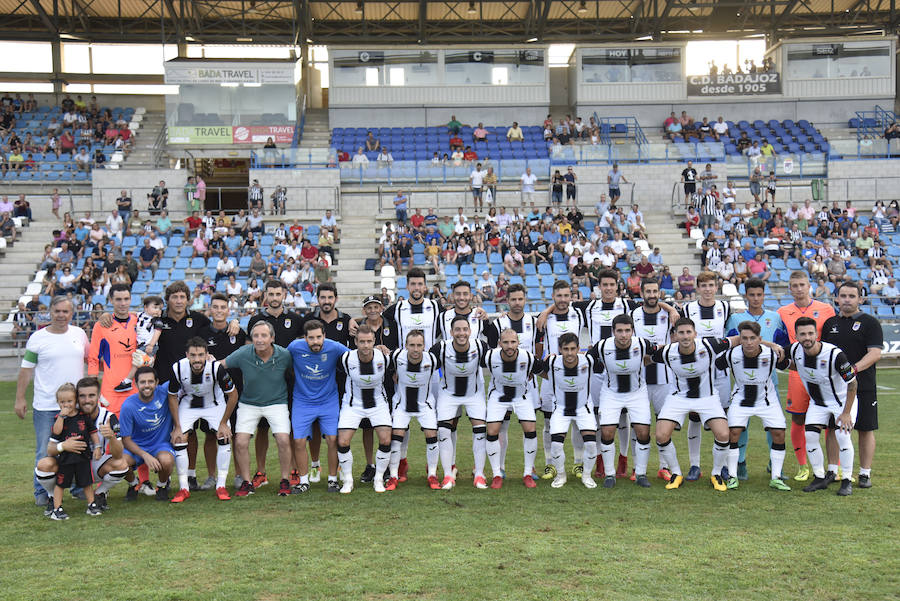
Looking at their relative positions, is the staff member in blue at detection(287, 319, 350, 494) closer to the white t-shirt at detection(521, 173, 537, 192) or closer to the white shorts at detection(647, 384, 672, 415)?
the white shorts at detection(647, 384, 672, 415)

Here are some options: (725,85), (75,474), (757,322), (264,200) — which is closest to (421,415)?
(75,474)

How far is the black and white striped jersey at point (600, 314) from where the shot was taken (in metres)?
9.86

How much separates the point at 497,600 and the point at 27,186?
93.1 feet

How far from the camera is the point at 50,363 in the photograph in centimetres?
832

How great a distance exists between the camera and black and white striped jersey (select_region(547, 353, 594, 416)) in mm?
9039

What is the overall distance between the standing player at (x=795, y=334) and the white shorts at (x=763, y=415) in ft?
1.26

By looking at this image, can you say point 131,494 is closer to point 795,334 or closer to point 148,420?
point 148,420

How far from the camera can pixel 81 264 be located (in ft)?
77.2

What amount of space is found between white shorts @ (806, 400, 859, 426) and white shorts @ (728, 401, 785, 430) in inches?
10.7

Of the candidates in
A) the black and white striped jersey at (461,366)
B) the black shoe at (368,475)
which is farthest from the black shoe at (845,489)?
the black shoe at (368,475)

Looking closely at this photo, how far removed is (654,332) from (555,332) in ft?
3.48

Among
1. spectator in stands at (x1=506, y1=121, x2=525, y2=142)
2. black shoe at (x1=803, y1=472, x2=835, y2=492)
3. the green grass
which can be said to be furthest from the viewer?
spectator in stands at (x1=506, y1=121, x2=525, y2=142)

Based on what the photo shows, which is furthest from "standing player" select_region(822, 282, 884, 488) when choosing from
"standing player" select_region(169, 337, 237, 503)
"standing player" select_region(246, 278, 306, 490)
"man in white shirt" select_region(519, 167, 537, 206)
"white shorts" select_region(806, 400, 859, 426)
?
"man in white shirt" select_region(519, 167, 537, 206)

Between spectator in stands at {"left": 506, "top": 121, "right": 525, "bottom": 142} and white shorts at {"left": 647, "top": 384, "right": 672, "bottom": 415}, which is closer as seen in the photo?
white shorts at {"left": 647, "top": 384, "right": 672, "bottom": 415}
